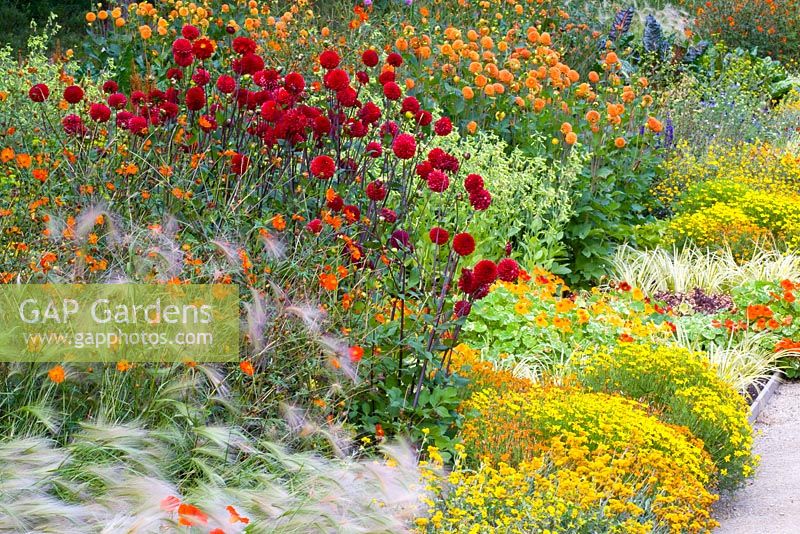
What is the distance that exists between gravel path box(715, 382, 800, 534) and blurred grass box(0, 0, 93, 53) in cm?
1197

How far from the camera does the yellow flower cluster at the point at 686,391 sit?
14.9 ft

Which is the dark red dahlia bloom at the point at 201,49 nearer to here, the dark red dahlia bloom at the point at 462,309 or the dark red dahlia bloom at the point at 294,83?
the dark red dahlia bloom at the point at 294,83

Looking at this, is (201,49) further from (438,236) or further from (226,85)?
(438,236)

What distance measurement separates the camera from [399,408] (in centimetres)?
403

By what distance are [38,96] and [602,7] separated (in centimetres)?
1326

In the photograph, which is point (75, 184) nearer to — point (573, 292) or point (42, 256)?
point (42, 256)

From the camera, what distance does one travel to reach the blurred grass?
48.9 ft

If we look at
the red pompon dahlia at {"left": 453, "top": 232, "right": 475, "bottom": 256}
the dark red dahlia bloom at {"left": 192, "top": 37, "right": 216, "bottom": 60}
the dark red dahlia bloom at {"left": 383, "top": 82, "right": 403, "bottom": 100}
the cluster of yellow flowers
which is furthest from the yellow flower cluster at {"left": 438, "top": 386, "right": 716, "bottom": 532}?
the cluster of yellow flowers

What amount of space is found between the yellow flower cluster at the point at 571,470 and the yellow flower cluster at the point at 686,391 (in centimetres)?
14

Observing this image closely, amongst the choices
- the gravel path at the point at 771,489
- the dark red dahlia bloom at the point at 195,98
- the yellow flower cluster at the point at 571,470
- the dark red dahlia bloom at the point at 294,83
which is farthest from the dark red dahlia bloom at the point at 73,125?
the gravel path at the point at 771,489

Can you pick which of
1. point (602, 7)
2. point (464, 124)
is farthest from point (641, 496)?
point (602, 7)

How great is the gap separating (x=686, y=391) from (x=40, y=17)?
14.5 m

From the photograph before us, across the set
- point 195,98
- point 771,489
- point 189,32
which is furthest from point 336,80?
point 771,489

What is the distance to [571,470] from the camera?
3.97 meters
